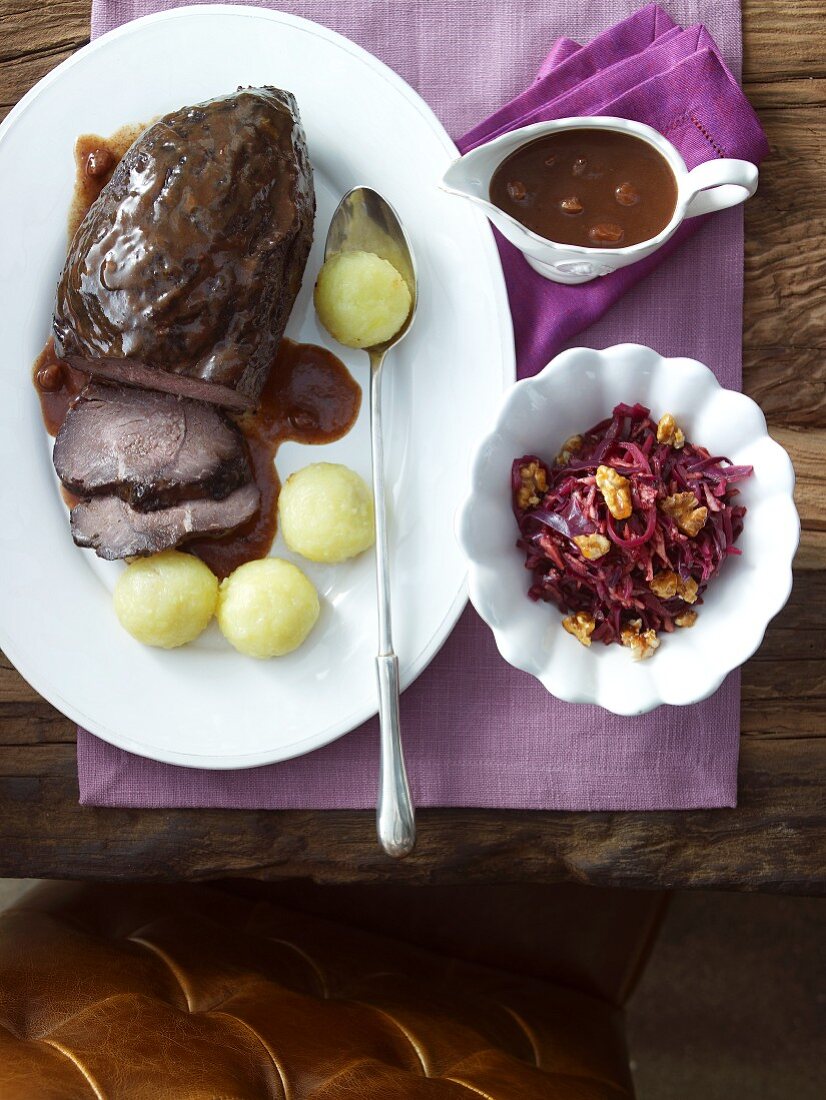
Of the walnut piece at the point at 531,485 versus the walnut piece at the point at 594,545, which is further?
the walnut piece at the point at 531,485

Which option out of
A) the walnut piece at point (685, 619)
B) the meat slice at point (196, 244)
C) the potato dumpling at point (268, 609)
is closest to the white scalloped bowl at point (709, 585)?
the walnut piece at point (685, 619)

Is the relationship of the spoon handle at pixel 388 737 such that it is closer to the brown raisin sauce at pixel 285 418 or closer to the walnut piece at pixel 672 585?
the brown raisin sauce at pixel 285 418

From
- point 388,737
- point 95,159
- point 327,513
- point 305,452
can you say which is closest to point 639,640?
point 388,737

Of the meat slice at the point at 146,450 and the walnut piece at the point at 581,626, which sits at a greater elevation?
the meat slice at the point at 146,450

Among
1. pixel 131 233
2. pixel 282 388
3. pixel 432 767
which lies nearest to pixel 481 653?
pixel 432 767

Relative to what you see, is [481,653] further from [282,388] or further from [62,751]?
[62,751]
